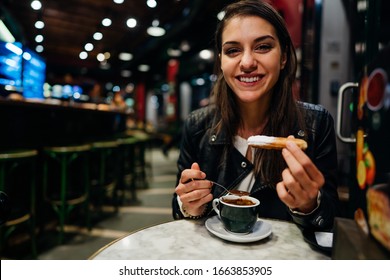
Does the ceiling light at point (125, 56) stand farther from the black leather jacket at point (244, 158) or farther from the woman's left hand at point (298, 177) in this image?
the woman's left hand at point (298, 177)

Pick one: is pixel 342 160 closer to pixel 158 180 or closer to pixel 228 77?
pixel 228 77

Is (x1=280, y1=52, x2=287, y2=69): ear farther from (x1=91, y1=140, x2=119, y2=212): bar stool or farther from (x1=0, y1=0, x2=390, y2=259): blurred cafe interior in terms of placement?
(x1=91, y1=140, x2=119, y2=212): bar stool

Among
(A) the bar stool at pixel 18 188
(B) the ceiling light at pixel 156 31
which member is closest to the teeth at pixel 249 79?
(A) the bar stool at pixel 18 188

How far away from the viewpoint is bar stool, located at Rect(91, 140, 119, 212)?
3.24m

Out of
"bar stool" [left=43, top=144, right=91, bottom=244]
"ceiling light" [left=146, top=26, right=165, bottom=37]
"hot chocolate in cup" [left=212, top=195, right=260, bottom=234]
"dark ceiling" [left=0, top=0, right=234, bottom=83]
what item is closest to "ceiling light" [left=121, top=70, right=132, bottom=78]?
"dark ceiling" [left=0, top=0, right=234, bottom=83]

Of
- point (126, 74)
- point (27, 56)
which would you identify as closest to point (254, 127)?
point (27, 56)

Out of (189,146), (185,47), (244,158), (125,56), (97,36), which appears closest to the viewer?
(244,158)

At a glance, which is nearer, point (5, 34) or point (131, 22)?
point (5, 34)

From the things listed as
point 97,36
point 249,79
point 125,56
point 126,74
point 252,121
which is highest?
point 126,74

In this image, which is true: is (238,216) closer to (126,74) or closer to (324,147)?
(324,147)

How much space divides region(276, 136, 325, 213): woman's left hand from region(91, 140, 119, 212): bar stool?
282 centimetres

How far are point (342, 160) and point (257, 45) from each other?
2.45m

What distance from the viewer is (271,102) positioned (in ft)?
3.71

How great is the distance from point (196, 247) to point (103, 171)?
2.78 m
